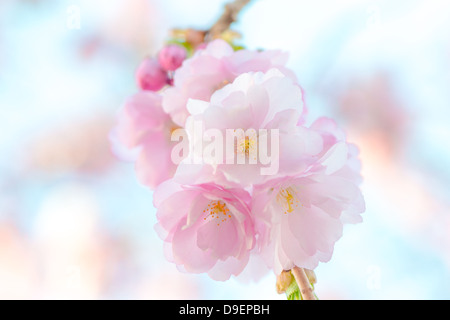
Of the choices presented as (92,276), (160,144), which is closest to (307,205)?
(160,144)

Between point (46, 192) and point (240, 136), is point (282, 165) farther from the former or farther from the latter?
point (46, 192)

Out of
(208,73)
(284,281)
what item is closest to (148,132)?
(208,73)

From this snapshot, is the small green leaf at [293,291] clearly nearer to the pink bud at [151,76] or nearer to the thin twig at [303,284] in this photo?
the thin twig at [303,284]

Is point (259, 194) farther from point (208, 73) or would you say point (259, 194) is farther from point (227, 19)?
point (227, 19)

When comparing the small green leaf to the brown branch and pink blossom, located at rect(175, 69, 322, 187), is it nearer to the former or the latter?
pink blossom, located at rect(175, 69, 322, 187)

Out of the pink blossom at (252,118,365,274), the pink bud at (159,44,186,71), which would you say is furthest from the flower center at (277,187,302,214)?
the pink bud at (159,44,186,71)
